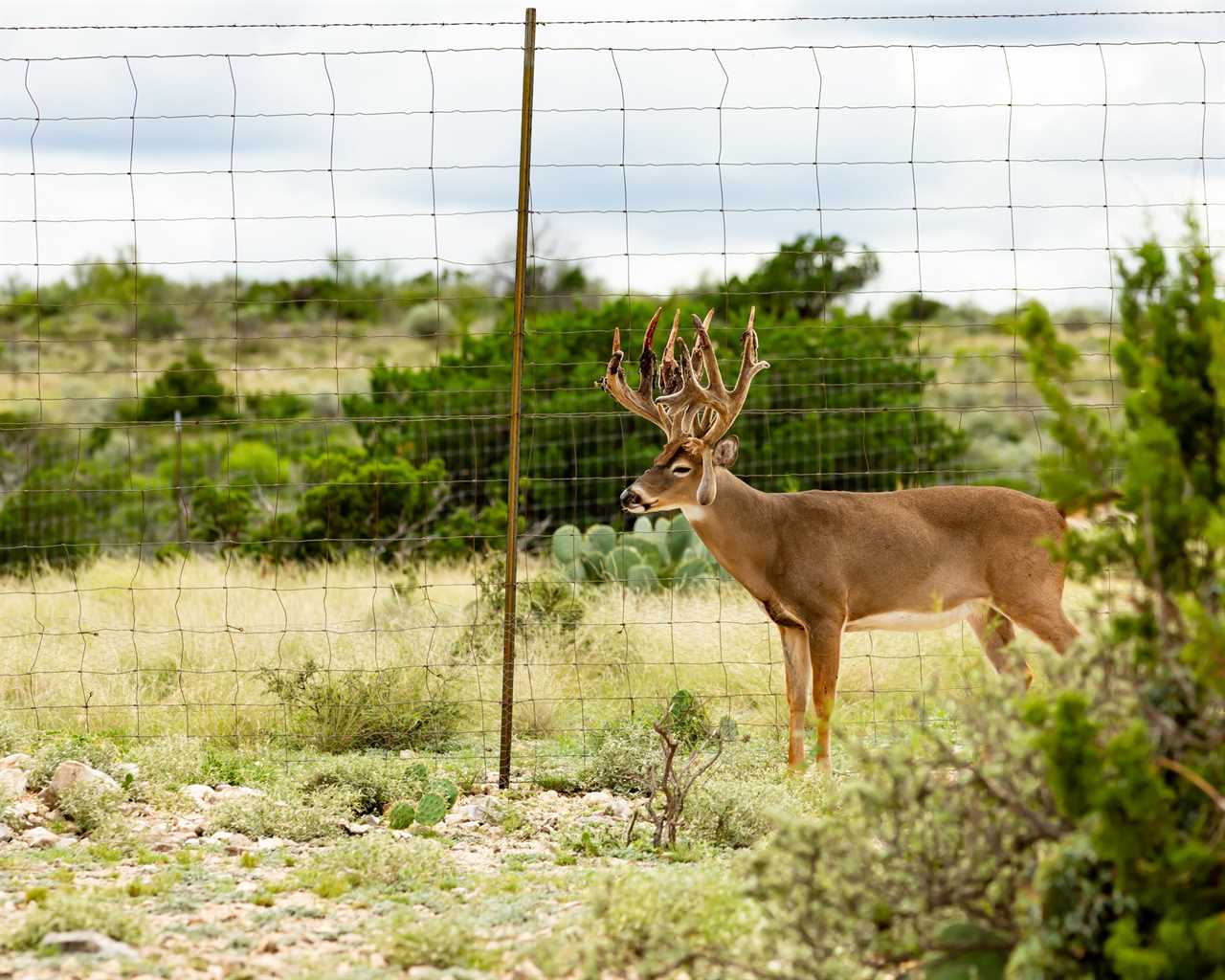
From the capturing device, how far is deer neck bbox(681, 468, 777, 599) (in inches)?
307

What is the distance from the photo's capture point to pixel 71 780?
21.7 ft

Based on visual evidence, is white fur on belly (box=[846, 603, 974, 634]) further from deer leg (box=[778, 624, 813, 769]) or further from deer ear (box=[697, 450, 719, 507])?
deer ear (box=[697, 450, 719, 507])

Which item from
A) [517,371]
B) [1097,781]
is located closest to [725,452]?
[517,371]

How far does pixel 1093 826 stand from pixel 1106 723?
25cm

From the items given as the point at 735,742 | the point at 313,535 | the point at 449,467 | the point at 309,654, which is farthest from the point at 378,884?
the point at 449,467

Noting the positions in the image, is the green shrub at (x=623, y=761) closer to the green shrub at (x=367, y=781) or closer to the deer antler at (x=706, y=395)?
the green shrub at (x=367, y=781)

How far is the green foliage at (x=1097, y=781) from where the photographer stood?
3.23 m

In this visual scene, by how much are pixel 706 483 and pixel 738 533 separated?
0.39 meters

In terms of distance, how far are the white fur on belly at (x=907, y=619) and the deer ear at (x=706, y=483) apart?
105 centimetres

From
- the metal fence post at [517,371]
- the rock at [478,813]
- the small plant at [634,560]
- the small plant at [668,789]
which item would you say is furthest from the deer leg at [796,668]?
the small plant at [634,560]

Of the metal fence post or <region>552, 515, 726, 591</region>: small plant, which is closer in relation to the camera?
the metal fence post

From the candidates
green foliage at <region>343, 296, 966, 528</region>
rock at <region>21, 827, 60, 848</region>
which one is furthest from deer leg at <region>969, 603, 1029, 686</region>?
green foliage at <region>343, 296, 966, 528</region>

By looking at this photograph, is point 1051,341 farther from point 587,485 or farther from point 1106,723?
point 587,485

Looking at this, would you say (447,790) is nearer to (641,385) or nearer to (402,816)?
(402,816)
